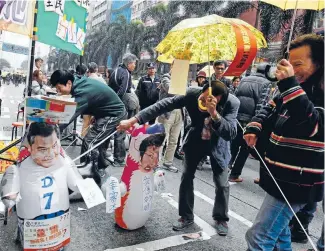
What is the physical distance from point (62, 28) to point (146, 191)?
1.66m

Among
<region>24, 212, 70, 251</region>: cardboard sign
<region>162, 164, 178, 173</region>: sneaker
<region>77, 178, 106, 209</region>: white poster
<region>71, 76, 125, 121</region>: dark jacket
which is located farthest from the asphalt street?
<region>71, 76, 125, 121</region>: dark jacket

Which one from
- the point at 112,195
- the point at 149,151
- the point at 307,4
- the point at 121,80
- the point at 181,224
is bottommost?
the point at 181,224

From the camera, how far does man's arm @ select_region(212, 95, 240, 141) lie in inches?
102

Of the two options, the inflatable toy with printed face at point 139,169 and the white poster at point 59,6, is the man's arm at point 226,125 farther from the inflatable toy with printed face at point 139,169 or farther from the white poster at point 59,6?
the white poster at point 59,6

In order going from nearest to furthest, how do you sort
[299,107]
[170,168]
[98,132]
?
[299,107]
[98,132]
[170,168]

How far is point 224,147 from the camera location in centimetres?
309

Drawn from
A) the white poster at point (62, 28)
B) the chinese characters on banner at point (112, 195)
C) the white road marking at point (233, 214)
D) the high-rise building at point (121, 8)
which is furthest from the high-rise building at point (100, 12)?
the chinese characters on banner at point (112, 195)

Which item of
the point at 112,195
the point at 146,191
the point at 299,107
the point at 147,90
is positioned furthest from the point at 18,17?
the point at 147,90

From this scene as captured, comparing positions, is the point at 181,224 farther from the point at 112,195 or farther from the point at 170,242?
the point at 112,195

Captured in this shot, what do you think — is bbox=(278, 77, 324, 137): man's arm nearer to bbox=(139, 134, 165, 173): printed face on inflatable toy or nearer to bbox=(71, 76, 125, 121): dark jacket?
bbox=(139, 134, 165, 173): printed face on inflatable toy

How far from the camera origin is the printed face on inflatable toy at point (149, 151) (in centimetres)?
284

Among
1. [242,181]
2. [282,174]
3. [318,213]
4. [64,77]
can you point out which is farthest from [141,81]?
[282,174]

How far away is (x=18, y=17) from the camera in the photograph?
111 inches

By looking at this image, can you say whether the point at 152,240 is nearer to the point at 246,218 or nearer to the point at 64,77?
the point at 246,218
